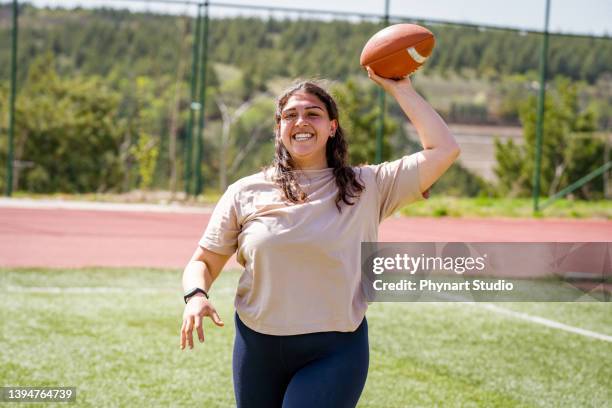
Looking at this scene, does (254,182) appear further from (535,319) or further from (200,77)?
(200,77)

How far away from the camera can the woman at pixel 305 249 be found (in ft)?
8.82

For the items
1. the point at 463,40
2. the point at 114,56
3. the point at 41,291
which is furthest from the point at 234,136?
the point at 41,291

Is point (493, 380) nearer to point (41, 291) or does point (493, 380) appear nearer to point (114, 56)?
point (41, 291)

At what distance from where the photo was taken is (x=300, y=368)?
2.77 m

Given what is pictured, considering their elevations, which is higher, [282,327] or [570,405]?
[282,327]

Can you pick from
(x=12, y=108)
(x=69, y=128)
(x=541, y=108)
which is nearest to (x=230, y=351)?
(x=12, y=108)

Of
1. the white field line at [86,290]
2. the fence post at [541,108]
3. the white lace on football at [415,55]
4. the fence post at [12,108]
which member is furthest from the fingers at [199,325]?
the fence post at [541,108]

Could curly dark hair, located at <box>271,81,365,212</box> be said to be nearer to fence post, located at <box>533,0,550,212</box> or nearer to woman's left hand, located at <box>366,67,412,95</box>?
woman's left hand, located at <box>366,67,412,95</box>

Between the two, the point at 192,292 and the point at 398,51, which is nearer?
the point at 192,292

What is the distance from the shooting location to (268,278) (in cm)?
271

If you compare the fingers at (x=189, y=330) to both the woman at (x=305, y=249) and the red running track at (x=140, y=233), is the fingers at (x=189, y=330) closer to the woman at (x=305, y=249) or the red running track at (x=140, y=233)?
the woman at (x=305, y=249)

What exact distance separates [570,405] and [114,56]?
6084cm

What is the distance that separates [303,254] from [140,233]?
10.1 metres

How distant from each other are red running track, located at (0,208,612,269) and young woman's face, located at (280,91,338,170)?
7348 mm
